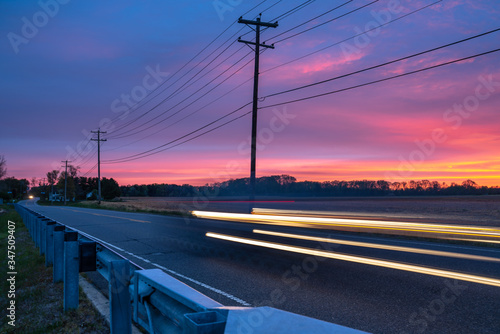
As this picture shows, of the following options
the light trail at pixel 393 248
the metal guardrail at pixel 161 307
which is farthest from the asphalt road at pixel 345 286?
the metal guardrail at pixel 161 307

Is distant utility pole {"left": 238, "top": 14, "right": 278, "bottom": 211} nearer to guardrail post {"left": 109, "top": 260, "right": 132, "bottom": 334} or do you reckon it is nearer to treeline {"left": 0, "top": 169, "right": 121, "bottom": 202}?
guardrail post {"left": 109, "top": 260, "right": 132, "bottom": 334}

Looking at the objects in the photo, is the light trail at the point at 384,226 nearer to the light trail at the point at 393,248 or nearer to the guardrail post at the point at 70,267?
the light trail at the point at 393,248

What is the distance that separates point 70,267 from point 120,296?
1.84 m

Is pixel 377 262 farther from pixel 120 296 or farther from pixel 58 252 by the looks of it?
pixel 120 296

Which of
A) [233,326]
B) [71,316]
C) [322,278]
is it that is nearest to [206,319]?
[233,326]

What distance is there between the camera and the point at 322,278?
7535mm

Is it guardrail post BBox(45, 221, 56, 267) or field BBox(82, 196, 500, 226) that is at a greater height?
guardrail post BBox(45, 221, 56, 267)

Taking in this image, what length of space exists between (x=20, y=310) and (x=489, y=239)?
13809 mm

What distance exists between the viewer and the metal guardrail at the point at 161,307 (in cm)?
149

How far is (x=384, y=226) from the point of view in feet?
49.1

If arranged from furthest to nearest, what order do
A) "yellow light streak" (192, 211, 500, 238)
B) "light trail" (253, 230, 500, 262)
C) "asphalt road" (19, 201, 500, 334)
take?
"yellow light streak" (192, 211, 500, 238) → "light trail" (253, 230, 500, 262) → "asphalt road" (19, 201, 500, 334)

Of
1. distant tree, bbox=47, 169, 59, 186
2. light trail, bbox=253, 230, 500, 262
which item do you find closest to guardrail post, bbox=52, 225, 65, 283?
light trail, bbox=253, 230, 500, 262

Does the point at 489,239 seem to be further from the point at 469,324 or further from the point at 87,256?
the point at 87,256

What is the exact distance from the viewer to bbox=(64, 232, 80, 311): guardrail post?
474cm
